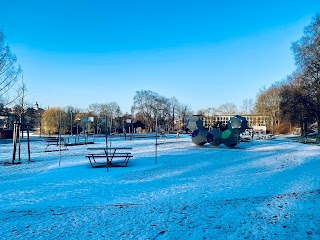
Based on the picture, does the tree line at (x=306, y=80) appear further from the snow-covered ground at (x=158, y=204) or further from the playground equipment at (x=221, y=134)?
the snow-covered ground at (x=158, y=204)

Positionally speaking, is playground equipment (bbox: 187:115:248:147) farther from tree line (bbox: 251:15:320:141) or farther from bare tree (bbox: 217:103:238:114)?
bare tree (bbox: 217:103:238:114)

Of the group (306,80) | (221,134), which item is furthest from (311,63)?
(221,134)

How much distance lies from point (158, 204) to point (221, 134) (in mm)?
19479

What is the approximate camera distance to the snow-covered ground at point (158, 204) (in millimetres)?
5250

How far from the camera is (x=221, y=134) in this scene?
2569 cm

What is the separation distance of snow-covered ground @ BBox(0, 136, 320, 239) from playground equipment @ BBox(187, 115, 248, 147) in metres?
13.5

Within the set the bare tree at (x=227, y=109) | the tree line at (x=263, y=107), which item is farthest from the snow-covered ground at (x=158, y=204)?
the bare tree at (x=227, y=109)

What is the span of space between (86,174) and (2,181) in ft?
9.45

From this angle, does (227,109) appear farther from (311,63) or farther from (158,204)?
(158,204)

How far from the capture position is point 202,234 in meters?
5.11

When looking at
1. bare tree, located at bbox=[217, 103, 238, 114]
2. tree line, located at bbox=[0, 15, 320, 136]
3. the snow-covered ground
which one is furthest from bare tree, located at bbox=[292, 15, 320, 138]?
bare tree, located at bbox=[217, 103, 238, 114]

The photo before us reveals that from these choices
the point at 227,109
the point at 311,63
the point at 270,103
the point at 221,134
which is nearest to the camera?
the point at 221,134

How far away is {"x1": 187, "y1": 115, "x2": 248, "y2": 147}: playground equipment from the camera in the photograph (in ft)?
83.3

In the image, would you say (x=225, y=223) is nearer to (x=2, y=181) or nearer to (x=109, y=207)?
(x=109, y=207)
